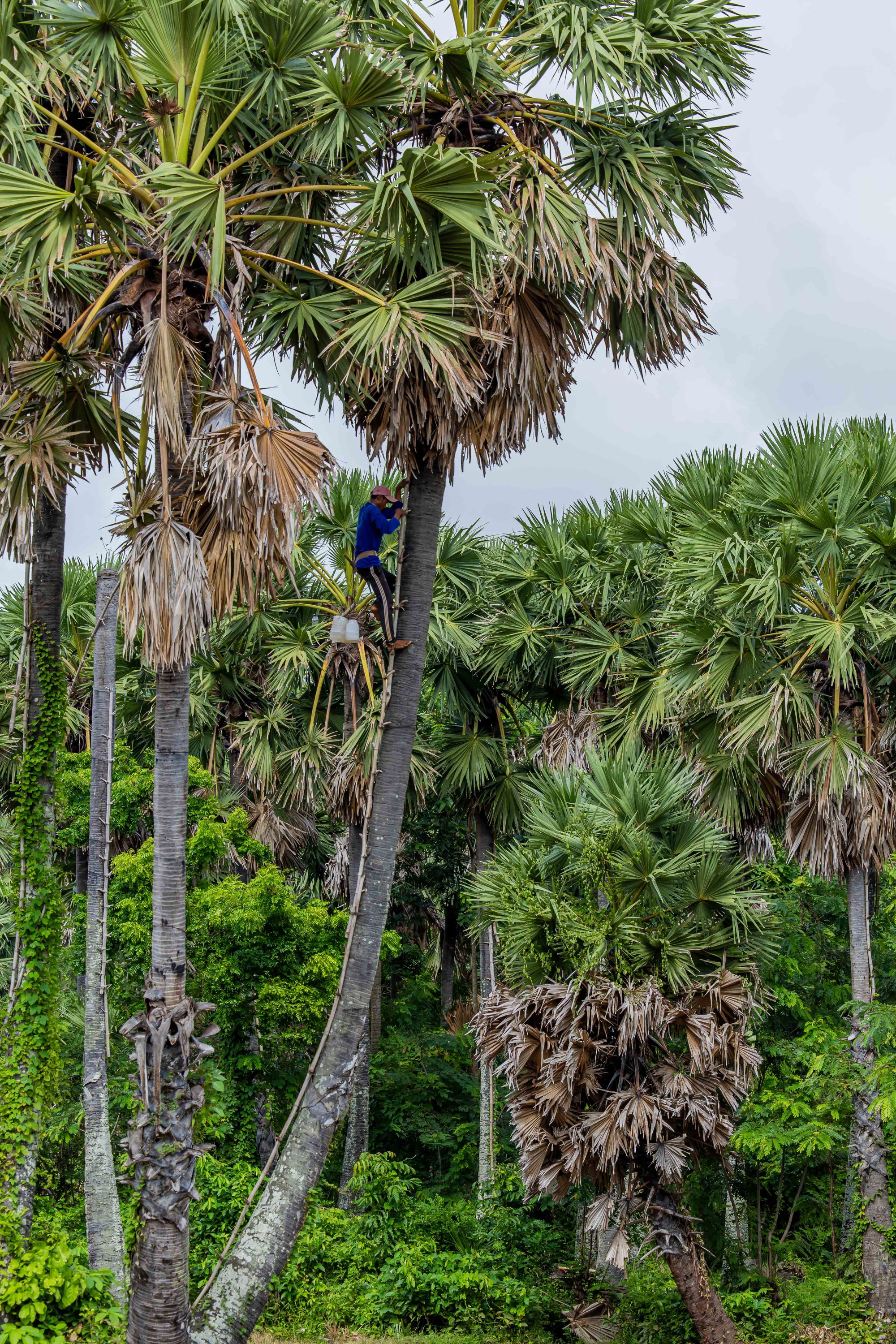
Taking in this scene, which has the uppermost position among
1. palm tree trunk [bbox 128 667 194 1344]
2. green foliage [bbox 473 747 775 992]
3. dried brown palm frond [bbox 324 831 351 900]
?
dried brown palm frond [bbox 324 831 351 900]

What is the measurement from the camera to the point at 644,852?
9.55 m

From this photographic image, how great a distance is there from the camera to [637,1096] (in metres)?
9.20

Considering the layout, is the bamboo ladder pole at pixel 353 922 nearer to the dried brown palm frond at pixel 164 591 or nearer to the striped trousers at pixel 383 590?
the striped trousers at pixel 383 590

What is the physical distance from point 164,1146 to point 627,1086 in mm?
4165

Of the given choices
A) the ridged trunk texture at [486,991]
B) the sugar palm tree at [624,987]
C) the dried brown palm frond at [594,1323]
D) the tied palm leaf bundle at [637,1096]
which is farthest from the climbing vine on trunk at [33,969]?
the ridged trunk texture at [486,991]

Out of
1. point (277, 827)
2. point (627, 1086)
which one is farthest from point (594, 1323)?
point (277, 827)

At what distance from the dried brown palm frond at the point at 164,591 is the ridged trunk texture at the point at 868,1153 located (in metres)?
7.07

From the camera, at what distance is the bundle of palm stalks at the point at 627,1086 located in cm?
916

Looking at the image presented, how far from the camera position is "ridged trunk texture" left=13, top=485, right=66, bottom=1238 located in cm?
948

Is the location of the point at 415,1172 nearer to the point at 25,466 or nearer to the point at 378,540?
the point at 378,540

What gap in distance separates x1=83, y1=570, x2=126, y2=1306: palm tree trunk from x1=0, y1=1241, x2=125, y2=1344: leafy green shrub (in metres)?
1.16

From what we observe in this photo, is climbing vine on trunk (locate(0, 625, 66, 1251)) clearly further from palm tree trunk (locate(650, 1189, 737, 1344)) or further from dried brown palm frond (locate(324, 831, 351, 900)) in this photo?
dried brown palm frond (locate(324, 831, 351, 900))

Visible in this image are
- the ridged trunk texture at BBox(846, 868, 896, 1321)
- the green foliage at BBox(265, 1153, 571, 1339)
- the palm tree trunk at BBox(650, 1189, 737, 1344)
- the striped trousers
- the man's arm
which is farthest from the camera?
the green foliage at BBox(265, 1153, 571, 1339)

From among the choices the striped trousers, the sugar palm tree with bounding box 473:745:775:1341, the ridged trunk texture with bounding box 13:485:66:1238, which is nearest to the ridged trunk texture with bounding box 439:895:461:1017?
the sugar palm tree with bounding box 473:745:775:1341
